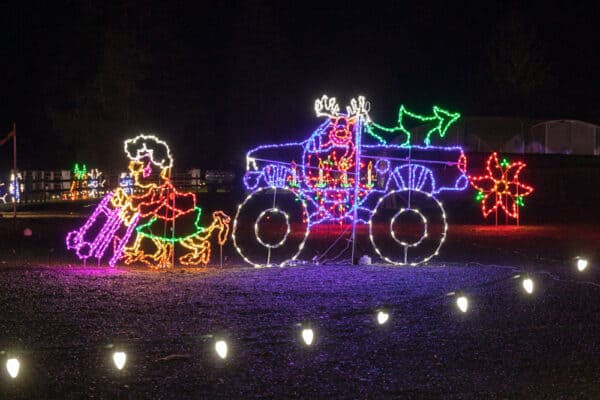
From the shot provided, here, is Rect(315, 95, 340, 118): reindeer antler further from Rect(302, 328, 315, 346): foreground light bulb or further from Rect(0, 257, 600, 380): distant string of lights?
Rect(302, 328, 315, 346): foreground light bulb

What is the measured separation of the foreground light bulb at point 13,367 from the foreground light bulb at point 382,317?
144 inches

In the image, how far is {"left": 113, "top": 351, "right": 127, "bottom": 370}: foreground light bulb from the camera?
6.99 meters

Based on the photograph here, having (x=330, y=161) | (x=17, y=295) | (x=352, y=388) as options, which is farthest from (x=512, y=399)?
(x=330, y=161)

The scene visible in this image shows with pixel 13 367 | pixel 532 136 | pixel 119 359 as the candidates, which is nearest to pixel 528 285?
pixel 119 359

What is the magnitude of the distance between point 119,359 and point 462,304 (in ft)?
13.7

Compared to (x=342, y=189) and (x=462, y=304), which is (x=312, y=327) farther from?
(x=342, y=189)

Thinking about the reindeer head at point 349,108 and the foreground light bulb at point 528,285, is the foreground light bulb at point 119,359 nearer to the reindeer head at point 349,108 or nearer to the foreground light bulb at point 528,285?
the foreground light bulb at point 528,285

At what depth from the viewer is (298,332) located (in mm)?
8383

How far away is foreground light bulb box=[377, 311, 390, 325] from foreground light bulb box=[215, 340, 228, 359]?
1.93 m

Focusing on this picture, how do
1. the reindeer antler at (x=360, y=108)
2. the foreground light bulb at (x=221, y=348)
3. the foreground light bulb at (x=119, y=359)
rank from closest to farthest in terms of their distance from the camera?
the foreground light bulb at (x=119, y=359) < the foreground light bulb at (x=221, y=348) < the reindeer antler at (x=360, y=108)

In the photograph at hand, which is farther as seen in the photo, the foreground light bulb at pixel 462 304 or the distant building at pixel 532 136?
the distant building at pixel 532 136

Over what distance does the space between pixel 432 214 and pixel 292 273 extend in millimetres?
15697

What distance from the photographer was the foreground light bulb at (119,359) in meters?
6.99

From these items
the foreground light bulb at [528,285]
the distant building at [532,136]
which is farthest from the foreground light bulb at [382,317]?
the distant building at [532,136]
